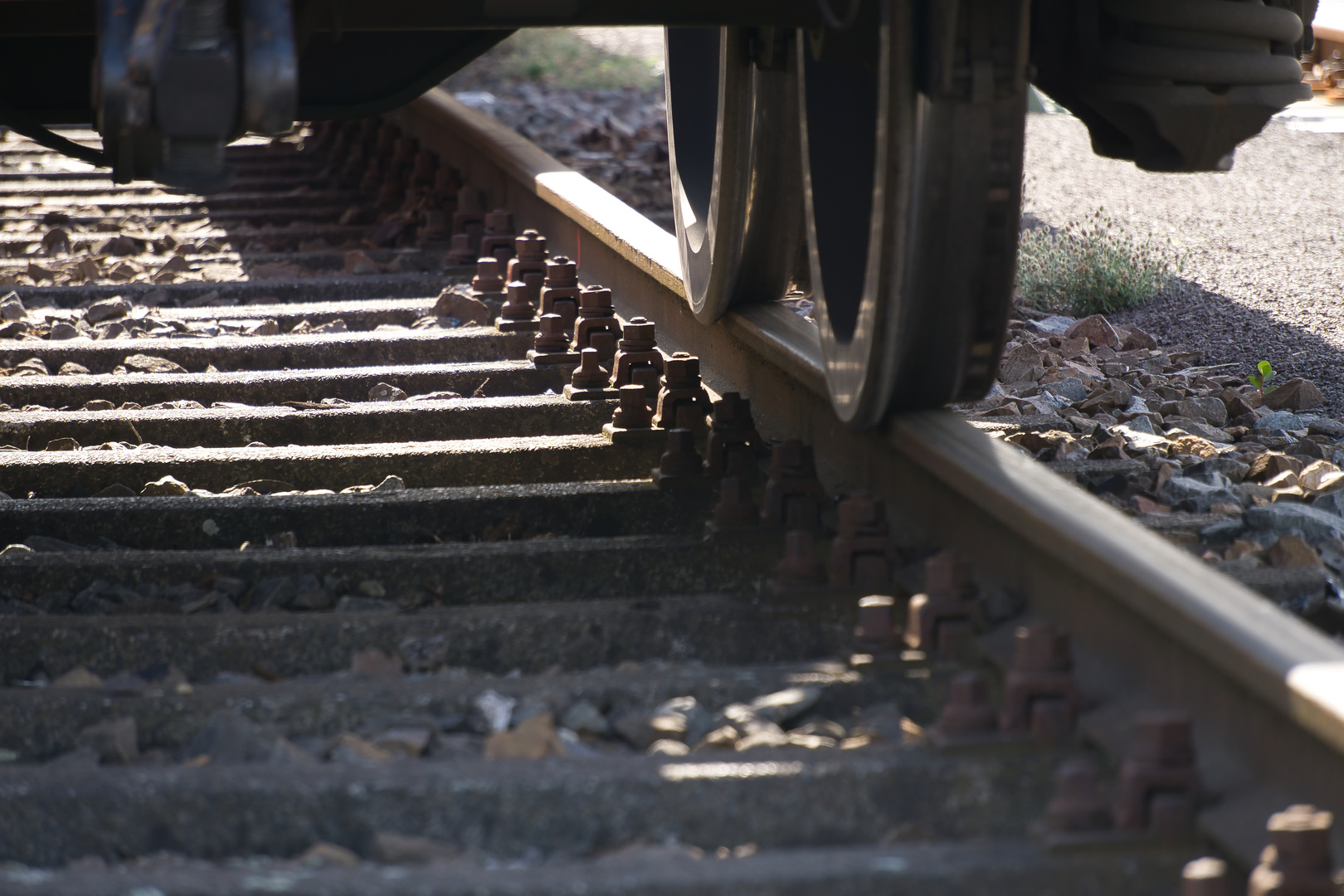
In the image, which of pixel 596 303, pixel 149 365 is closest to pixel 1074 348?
pixel 596 303

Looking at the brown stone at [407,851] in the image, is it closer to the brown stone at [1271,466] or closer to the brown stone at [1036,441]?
the brown stone at [1036,441]

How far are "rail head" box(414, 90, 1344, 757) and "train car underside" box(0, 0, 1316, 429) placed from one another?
0.65 ft

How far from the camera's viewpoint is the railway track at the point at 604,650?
6.03ft

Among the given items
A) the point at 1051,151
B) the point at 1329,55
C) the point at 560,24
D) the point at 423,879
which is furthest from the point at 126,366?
the point at 1329,55

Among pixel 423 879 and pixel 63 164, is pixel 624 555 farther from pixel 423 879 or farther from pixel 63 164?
pixel 63 164

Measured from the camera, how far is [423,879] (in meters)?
1.70

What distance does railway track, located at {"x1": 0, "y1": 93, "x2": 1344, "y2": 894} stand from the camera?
1839 mm

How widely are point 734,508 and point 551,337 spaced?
5.27ft

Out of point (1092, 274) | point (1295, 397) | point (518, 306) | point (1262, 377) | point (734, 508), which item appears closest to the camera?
point (734, 508)

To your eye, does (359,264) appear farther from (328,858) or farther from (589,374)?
(328,858)

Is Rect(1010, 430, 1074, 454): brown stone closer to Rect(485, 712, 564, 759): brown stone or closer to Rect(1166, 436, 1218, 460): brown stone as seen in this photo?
Rect(1166, 436, 1218, 460): brown stone

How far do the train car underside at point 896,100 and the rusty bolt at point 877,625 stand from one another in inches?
25.2

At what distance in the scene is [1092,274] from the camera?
6121mm

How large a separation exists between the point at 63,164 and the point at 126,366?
4.84 meters
